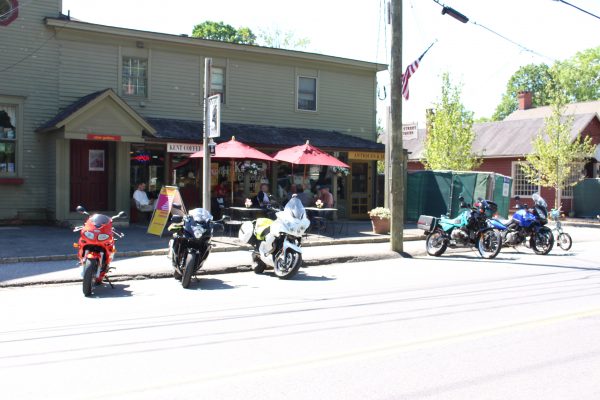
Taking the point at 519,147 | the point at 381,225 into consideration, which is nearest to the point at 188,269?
the point at 381,225

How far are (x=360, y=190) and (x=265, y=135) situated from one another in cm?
522

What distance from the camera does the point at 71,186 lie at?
19.0m

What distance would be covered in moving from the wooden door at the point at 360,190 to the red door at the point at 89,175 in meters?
9.64

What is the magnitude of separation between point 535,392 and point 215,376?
262 centimetres

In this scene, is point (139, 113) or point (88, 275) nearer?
point (88, 275)

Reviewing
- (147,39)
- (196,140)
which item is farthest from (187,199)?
(147,39)

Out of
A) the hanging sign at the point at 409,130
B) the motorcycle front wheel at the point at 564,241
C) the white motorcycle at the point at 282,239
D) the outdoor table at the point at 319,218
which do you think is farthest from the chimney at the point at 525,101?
the white motorcycle at the point at 282,239

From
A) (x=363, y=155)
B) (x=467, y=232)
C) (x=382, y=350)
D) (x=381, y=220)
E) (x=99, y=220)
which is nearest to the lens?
(x=382, y=350)

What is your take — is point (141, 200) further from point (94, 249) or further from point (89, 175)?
point (94, 249)

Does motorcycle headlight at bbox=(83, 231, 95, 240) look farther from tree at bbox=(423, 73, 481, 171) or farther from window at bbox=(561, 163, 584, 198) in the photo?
window at bbox=(561, 163, 584, 198)

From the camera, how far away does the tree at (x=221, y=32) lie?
5531cm

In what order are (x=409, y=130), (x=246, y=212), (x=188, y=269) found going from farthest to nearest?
1. (x=409, y=130)
2. (x=246, y=212)
3. (x=188, y=269)

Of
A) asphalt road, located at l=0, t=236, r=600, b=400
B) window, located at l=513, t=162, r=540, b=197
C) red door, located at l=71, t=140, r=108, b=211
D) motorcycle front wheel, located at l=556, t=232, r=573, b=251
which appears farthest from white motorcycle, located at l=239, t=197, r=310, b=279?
window, located at l=513, t=162, r=540, b=197

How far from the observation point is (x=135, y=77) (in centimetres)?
2047
